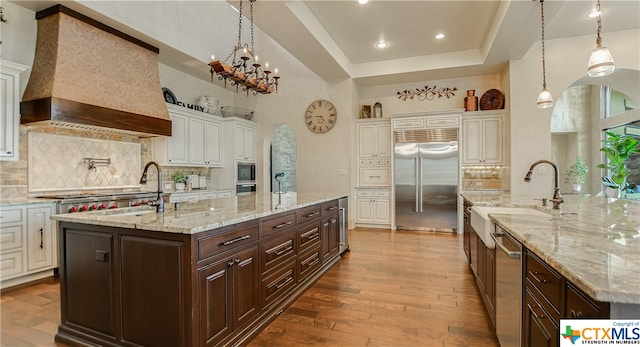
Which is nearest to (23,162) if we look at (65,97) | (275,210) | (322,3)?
(65,97)

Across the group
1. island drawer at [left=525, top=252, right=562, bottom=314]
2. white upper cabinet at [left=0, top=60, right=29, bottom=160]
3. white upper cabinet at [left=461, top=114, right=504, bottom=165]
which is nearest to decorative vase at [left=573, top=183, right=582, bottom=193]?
white upper cabinet at [left=461, top=114, right=504, bottom=165]

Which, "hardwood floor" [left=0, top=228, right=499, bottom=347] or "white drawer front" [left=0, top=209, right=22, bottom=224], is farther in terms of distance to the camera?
"white drawer front" [left=0, top=209, right=22, bottom=224]

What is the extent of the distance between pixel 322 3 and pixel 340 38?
116cm

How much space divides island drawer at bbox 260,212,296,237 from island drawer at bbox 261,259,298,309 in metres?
0.32

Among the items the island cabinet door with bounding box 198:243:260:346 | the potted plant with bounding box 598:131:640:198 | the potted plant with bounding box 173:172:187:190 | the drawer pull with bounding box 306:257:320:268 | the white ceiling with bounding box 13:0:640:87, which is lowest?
the drawer pull with bounding box 306:257:320:268

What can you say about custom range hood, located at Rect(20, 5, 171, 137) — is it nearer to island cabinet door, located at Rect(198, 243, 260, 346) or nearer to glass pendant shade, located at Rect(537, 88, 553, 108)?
island cabinet door, located at Rect(198, 243, 260, 346)

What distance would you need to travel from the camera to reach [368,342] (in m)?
2.11

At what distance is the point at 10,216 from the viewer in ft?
10.2

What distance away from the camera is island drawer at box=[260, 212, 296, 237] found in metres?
2.30

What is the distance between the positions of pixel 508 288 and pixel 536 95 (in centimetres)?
476

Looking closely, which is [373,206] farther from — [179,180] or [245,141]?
[179,180]

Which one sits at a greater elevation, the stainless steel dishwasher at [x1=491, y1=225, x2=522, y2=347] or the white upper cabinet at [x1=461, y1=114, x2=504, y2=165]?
the white upper cabinet at [x1=461, y1=114, x2=504, y2=165]

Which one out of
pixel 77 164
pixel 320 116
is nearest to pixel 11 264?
pixel 77 164

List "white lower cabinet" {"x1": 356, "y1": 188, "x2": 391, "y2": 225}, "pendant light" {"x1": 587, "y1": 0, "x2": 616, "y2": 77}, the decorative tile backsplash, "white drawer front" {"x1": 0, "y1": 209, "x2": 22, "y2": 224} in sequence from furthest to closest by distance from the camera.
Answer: "white lower cabinet" {"x1": 356, "y1": 188, "x2": 391, "y2": 225} → the decorative tile backsplash → "white drawer front" {"x1": 0, "y1": 209, "x2": 22, "y2": 224} → "pendant light" {"x1": 587, "y1": 0, "x2": 616, "y2": 77}
